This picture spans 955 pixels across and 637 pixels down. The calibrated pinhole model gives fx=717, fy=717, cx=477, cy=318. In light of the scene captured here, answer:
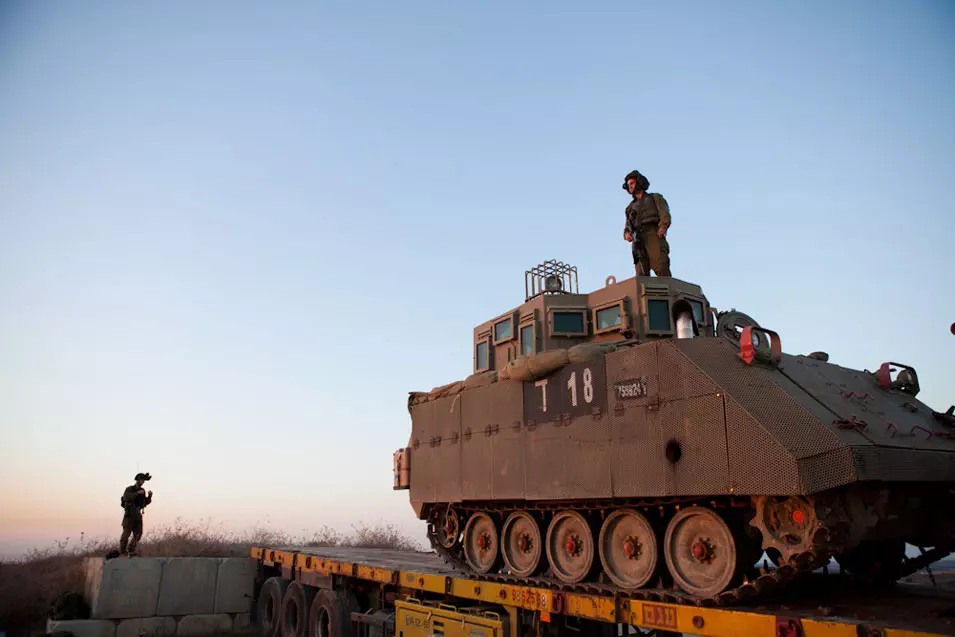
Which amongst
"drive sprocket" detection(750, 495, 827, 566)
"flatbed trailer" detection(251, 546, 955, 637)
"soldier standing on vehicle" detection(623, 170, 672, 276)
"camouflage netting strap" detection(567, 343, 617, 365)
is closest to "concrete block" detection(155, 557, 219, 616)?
"flatbed trailer" detection(251, 546, 955, 637)

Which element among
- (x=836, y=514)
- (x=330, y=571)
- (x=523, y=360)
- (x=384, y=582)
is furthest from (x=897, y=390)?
(x=330, y=571)

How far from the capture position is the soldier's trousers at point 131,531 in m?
19.5

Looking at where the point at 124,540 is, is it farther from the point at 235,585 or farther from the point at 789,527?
the point at 789,527

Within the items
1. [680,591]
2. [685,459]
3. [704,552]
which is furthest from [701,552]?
[685,459]

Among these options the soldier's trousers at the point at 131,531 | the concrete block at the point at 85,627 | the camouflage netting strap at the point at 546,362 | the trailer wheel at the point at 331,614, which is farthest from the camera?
the soldier's trousers at the point at 131,531

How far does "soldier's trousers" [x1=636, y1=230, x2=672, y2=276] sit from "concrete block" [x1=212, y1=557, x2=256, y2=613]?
44.6ft

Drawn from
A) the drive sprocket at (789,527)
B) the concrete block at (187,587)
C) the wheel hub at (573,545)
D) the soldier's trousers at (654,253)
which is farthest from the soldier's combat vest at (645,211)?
the concrete block at (187,587)

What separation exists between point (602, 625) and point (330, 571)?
21.3ft

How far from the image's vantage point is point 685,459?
7480 mm

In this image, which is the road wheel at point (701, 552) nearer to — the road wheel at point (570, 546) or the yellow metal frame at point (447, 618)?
the road wheel at point (570, 546)

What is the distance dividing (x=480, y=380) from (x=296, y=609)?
8.15 m

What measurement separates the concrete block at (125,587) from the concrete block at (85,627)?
0.50ft

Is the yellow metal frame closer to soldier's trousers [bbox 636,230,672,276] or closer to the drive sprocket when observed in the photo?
the drive sprocket

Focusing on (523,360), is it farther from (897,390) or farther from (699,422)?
(897,390)
